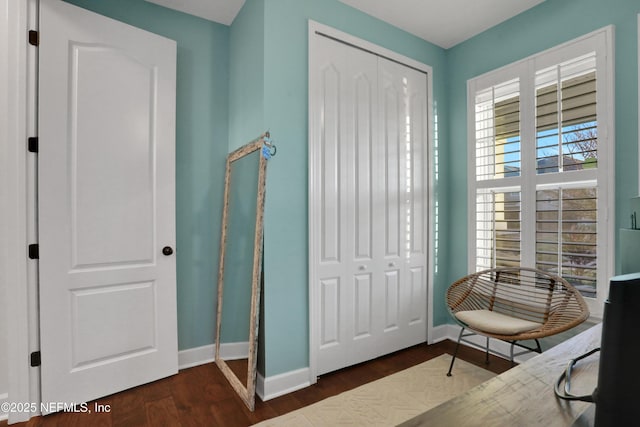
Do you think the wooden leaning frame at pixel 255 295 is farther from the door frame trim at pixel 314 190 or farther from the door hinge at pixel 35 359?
the door hinge at pixel 35 359

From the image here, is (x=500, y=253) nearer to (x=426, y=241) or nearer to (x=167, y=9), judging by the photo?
(x=426, y=241)

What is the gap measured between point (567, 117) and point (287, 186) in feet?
6.94

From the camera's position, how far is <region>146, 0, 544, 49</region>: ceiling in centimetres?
243

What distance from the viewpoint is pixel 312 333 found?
88.4 inches

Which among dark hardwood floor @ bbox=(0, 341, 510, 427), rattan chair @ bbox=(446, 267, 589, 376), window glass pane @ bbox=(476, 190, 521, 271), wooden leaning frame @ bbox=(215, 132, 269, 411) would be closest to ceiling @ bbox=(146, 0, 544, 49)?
wooden leaning frame @ bbox=(215, 132, 269, 411)

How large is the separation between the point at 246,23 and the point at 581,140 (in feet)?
8.62

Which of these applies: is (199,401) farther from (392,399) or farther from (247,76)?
(247,76)

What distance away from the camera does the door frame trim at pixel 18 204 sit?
1.79 m

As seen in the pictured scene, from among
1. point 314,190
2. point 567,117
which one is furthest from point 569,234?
point 314,190

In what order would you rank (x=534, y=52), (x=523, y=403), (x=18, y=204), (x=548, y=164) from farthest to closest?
(x=534, y=52) < (x=548, y=164) < (x=18, y=204) < (x=523, y=403)

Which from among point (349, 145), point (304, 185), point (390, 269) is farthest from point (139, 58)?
point (390, 269)

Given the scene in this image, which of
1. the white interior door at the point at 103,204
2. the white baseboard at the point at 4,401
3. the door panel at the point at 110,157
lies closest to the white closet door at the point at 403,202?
the white interior door at the point at 103,204

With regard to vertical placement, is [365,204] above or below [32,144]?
below

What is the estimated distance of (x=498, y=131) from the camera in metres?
2.68
